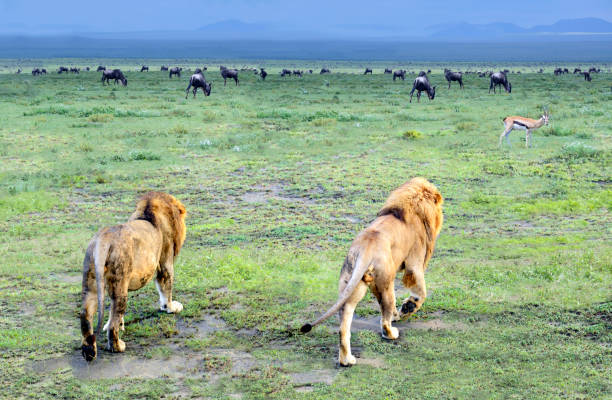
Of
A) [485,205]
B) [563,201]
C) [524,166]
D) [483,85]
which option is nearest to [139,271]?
[485,205]

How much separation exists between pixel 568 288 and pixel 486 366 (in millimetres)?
2617

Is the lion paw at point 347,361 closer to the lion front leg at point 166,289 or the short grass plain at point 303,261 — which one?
the short grass plain at point 303,261

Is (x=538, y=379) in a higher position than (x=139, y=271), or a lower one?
lower

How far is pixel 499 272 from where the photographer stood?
927 centimetres

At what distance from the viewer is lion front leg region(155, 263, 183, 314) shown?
7797 mm

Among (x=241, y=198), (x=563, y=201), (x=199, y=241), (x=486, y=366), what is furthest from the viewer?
(x=241, y=198)

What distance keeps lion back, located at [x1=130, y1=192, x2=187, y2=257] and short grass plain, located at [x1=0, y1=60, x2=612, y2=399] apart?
974mm

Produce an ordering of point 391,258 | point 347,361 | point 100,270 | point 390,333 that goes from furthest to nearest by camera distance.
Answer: point 390,333
point 391,258
point 347,361
point 100,270

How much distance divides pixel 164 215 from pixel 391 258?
9.08 feet

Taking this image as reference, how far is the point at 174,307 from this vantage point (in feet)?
26.3

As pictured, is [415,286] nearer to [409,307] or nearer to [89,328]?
[409,307]

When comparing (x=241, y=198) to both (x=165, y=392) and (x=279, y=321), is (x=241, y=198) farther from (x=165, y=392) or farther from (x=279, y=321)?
(x=165, y=392)

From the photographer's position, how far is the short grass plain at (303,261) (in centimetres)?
649

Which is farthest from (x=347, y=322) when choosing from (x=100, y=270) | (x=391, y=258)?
(x=100, y=270)
